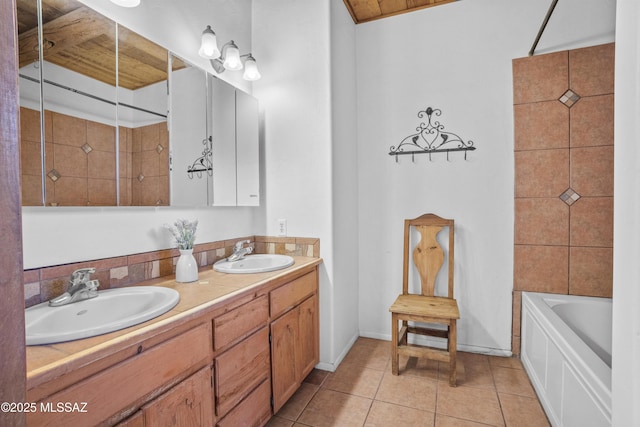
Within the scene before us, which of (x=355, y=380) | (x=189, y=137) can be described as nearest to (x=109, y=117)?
(x=189, y=137)

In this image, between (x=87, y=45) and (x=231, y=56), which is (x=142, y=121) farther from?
(x=231, y=56)

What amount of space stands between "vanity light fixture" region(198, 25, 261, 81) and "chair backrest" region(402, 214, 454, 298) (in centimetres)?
166

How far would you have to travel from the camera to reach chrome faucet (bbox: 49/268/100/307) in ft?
3.73

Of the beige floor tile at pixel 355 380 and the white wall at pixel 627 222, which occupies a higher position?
the white wall at pixel 627 222

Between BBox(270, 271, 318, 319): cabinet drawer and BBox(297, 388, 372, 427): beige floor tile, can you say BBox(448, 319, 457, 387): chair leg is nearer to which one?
BBox(297, 388, 372, 427): beige floor tile

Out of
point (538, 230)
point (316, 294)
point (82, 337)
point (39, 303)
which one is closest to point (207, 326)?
point (82, 337)

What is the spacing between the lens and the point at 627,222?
86cm

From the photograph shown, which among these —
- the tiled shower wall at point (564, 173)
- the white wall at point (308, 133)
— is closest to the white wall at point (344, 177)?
the white wall at point (308, 133)

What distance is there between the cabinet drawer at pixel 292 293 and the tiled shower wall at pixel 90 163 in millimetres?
798

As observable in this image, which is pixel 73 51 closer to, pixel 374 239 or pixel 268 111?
pixel 268 111

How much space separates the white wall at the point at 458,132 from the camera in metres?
2.38

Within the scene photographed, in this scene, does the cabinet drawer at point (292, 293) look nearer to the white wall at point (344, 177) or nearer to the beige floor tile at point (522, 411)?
the white wall at point (344, 177)

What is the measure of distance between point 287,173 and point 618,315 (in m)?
1.92

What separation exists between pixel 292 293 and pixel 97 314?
966 millimetres
